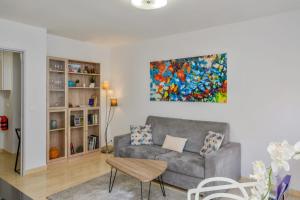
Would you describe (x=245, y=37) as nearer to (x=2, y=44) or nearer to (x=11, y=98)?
(x=2, y=44)

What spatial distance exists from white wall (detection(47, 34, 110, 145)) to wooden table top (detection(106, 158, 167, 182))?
7.73 feet

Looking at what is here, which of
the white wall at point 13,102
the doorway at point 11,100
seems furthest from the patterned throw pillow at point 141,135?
the white wall at point 13,102

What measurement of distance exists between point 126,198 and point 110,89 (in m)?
2.96

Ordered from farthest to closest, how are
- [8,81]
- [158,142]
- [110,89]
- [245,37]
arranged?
[110,89] < [8,81] < [158,142] < [245,37]

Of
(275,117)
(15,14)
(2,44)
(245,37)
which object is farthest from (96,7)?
(275,117)

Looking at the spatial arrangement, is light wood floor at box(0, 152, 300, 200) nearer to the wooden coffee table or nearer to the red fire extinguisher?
the red fire extinguisher

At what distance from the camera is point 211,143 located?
3148 millimetres

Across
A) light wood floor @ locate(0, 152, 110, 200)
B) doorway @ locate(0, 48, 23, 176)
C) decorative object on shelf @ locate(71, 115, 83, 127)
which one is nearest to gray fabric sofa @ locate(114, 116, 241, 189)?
light wood floor @ locate(0, 152, 110, 200)

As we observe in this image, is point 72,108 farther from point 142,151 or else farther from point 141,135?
point 142,151

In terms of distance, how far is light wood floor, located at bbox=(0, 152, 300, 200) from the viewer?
10.0 feet

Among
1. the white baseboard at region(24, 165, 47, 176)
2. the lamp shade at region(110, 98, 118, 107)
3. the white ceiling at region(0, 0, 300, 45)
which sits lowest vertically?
the white baseboard at region(24, 165, 47, 176)

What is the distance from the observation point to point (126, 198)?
279cm

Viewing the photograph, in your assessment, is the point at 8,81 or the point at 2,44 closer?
the point at 2,44

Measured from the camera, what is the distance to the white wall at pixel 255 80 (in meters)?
2.92
